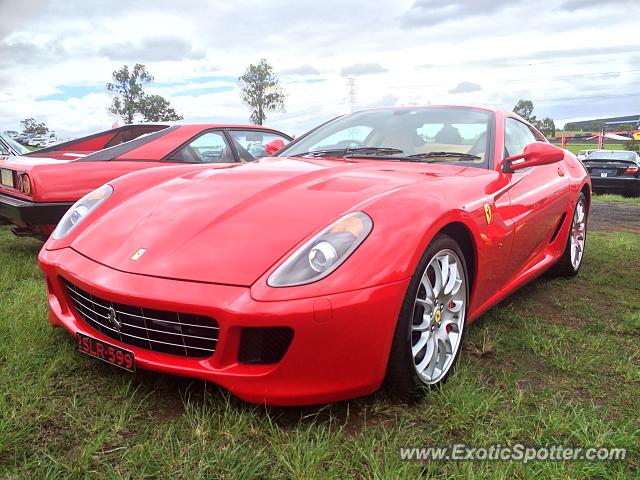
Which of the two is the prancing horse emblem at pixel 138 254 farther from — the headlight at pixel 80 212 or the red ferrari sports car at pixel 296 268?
the headlight at pixel 80 212

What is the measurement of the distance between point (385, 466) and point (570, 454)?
0.63 m

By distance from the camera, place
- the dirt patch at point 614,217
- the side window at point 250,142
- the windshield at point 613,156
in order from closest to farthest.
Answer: the side window at point 250,142
the dirt patch at point 614,217
the windshield at point 613,156

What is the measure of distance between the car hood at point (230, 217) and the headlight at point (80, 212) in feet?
0.20

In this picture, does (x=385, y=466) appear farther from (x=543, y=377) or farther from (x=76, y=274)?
(x=76, y=274)

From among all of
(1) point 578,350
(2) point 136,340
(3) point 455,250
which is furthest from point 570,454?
(2) point 136,340

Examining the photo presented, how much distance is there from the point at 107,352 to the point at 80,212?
0.92m

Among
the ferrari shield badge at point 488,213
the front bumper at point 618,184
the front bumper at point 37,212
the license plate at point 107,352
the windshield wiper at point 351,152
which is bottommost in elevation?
the front bumper at point 618,184

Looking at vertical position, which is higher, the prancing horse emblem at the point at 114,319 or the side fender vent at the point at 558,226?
the prancing horse emblem at the point at 114,319

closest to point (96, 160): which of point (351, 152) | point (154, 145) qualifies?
point (154, 145)

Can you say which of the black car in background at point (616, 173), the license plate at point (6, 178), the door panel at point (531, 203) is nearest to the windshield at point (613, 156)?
the black car in background at point (616, 173)

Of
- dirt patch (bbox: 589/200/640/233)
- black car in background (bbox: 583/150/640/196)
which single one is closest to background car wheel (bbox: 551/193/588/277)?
dirt patch (bbox: 589/200/640/233)

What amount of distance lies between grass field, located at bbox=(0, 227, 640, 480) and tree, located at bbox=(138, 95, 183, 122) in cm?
5920

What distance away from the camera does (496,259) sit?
8.80 ft

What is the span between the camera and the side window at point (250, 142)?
17.2ft
